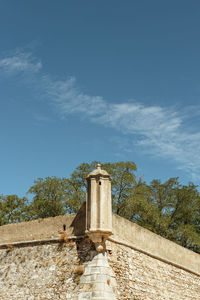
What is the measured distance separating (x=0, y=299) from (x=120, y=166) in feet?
46.0

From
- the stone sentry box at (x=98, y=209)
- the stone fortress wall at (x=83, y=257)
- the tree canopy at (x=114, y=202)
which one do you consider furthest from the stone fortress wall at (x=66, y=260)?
the tree canopy at (x=114, y=202)

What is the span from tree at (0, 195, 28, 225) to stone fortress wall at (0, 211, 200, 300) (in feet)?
34.2

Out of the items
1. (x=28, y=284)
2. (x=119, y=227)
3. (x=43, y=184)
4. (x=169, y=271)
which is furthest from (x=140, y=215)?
(x=28, y=284)

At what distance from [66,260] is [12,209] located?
1308cm

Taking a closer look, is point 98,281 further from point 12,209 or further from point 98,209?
point 12,209

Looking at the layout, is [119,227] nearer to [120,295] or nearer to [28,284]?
[120,295]

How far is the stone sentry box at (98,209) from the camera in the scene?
1200 centimetres

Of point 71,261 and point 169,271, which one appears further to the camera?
point 169,271

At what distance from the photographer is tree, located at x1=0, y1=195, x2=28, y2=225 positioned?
2445cm

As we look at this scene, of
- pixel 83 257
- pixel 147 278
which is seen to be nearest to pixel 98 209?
pixel 83 257

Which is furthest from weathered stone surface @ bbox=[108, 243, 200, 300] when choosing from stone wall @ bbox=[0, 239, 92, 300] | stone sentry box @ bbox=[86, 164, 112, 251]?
stone wall @ bbox=[0, 239, 92, 300]

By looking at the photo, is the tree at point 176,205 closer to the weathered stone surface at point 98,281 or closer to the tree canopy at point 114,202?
the tree canopy at point 114,202

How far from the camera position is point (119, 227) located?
13648 millimetres

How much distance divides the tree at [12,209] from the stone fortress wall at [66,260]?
10.4 m
